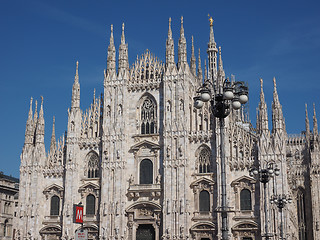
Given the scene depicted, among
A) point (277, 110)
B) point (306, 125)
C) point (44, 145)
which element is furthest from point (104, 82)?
point (306, 125)

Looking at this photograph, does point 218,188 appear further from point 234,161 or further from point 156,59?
point 156,59

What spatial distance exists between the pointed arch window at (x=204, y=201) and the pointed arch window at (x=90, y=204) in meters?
11.3

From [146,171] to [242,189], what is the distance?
997 cm

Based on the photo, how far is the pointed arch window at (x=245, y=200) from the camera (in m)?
47.2

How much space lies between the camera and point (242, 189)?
156 ft

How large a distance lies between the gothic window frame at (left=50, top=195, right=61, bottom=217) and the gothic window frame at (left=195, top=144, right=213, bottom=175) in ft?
50.8

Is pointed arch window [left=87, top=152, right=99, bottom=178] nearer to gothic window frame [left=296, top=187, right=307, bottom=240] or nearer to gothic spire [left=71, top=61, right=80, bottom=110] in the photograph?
gothic spire [left=71, top=61, right=80, bottom=110]

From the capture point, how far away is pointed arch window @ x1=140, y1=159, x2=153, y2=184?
2000 inches

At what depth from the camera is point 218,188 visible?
47.5 metres

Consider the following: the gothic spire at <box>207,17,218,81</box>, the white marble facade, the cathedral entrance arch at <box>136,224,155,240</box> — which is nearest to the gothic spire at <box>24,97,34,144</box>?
the white marble facade

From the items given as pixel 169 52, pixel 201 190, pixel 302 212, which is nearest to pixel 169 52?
pixel 169 52

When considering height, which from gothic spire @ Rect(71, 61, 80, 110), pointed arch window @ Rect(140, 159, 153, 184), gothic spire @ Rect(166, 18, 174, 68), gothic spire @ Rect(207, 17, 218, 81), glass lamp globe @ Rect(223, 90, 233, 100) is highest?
gothic spire @ Rect(207, 17, 218, 81)

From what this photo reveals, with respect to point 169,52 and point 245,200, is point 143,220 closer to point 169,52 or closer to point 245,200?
point 245,200

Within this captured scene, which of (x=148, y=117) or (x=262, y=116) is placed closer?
(x=262, y=116)
